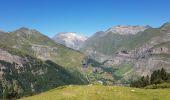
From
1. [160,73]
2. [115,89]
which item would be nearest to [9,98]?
[160,73]

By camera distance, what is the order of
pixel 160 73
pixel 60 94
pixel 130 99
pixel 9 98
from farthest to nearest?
pixel 160 73 → pixel 9 98 → pixel 60 94 → pixel 130 99

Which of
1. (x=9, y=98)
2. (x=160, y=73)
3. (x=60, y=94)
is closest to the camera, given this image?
(x=60, y=94)

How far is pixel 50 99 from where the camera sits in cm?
5703

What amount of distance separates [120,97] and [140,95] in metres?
4.49

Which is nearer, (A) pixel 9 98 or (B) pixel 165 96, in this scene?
(B) pixel 165 96

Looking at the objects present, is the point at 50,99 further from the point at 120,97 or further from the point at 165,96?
the point at 165,96

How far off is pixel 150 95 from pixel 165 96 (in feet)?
8.97

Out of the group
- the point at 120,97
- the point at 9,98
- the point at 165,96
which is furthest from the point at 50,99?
the point at 9,98

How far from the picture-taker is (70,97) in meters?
56.1

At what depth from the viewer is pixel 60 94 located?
59594 millimetres

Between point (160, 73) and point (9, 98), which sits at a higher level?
point (160, 73)

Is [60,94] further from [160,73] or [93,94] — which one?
[160,73]

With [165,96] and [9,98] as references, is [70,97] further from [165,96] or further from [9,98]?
[9,98]

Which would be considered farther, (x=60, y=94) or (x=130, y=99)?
(x=60, y=94)
